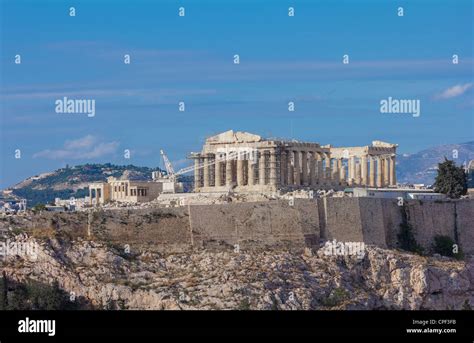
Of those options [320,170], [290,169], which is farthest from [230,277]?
[320,170]

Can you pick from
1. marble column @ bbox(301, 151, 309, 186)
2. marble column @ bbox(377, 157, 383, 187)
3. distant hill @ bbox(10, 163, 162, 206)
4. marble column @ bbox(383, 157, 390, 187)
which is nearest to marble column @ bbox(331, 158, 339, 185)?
marble column @ bbox(301, 151, 309, 186)

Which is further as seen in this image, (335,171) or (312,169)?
(335,171)

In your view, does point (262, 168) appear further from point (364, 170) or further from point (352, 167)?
point (352, 167)

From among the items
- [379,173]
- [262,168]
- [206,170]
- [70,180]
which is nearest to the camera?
[262,168]

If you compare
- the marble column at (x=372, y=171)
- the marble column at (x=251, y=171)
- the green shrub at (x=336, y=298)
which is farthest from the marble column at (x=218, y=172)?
the green shrub at (x=336, y=298)
